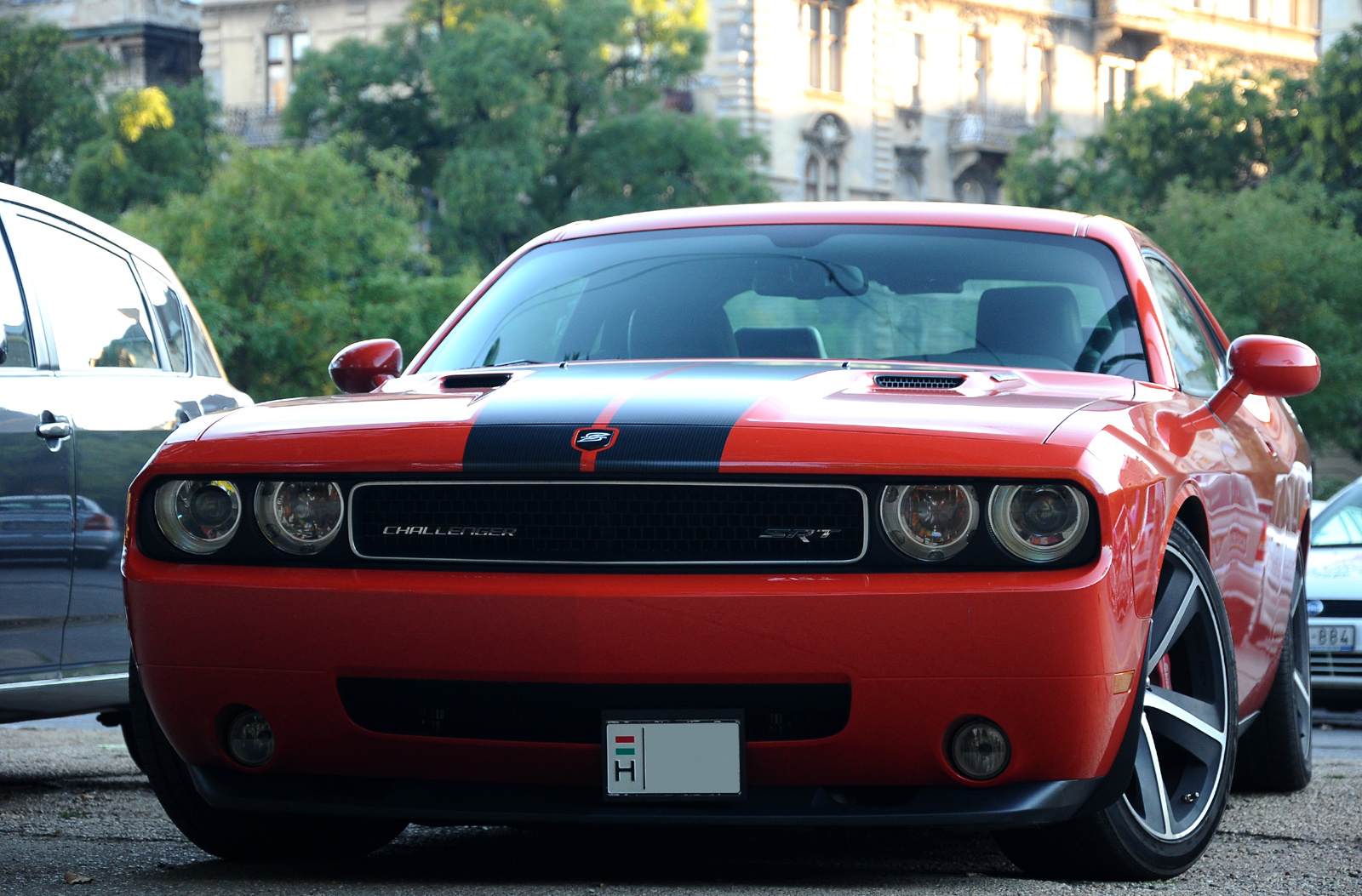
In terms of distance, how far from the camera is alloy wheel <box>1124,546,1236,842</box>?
400 centimetres

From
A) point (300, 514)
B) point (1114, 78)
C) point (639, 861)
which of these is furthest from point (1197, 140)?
point (300, 514)

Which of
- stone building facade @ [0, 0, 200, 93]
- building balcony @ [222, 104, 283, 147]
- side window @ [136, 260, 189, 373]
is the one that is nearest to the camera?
side window @ [136, 260, 189, 373]

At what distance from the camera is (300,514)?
3793 millimetres

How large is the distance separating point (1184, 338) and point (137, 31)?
54.8 meters

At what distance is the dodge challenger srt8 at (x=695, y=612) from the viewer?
353cm

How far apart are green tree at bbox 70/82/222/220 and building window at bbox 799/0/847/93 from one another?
15177 millimetres

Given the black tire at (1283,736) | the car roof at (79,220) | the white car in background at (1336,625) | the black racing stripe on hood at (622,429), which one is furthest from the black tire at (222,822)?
the white car in background at (1336,625)

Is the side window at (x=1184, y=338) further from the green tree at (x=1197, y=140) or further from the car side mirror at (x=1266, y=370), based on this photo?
the green tree at (x=1197, y=140)

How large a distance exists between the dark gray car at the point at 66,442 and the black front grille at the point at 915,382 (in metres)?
2.28

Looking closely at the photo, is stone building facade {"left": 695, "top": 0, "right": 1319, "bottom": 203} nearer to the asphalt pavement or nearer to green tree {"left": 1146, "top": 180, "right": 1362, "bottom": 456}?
green tree {"left": 1146, "top": 180, "right": 1362, "bottom": 456}

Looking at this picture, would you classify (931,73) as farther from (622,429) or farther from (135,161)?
(622,429)

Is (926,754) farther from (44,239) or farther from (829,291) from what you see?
(44,239)

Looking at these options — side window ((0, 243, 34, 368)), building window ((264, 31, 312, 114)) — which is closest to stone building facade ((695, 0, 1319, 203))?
building window ((264, 31, 312, 114))

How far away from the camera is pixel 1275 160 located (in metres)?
42.5
